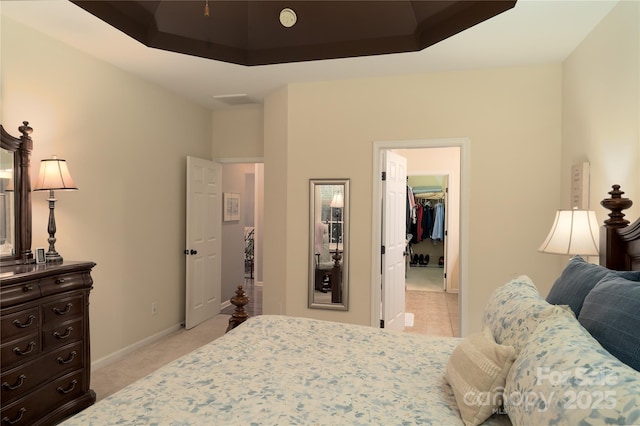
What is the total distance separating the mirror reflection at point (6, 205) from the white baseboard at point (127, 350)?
4.32 feet

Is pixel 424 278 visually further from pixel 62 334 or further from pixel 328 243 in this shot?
pixel 62 334

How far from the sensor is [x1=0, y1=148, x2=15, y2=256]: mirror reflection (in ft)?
8.63

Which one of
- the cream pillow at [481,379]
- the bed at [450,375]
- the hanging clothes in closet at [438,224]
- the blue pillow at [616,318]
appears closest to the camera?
the bed at [450,375]

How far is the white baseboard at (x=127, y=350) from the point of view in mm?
A: 3475

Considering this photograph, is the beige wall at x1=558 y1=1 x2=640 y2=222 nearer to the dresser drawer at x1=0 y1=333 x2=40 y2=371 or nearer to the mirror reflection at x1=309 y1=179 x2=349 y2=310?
the mirror reflection at x1=309 y1=179 x2=349 y2=310

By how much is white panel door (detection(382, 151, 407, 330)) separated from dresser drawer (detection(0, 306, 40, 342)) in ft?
9.59

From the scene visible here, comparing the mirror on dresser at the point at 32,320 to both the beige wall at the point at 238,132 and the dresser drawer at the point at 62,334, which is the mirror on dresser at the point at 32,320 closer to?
the dresser drawer at the point at 62,334

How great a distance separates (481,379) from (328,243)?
2945 mm

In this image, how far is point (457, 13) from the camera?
2604 millimetres

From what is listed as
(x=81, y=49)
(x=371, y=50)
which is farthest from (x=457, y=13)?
(x=81, y=49)

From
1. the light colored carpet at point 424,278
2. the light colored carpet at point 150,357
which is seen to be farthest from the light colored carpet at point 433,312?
the light colored carpet at point 150,357

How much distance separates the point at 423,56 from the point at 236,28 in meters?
1.61

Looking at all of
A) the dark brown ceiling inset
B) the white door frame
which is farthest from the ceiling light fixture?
the white door frame

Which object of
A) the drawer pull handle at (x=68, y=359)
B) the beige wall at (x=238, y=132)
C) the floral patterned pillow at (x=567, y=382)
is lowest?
the drawer pull handle at (x=68, y=359)
